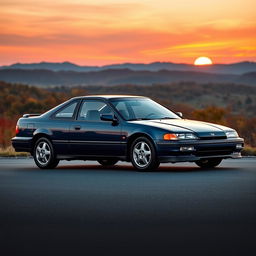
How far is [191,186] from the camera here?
14953mm

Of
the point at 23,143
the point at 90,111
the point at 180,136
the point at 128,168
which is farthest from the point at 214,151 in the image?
the point at 23,143

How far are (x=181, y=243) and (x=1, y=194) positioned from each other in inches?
221

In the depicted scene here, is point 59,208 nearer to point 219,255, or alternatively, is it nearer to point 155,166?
point 219,255

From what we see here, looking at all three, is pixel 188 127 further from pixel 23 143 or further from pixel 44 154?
pixel 23 143

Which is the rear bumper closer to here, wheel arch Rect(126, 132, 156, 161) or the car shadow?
the car shadow

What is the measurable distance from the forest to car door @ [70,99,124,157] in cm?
1576

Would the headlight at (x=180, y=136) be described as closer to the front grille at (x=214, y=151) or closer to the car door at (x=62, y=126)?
the front grille at (x=214, y=151)

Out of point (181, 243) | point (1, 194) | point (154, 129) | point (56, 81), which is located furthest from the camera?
point (56, 81)

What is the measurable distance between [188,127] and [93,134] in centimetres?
215

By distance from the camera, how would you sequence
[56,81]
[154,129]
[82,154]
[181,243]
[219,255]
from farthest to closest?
[56,81] < [82,154] < [154,129] < [181,243] < [219,255]

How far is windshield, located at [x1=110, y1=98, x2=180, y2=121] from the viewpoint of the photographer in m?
18.9

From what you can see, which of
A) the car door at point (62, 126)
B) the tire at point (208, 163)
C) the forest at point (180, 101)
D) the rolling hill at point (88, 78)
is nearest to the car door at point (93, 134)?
the car door at point (62, 126)

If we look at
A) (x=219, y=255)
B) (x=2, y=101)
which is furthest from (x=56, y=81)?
(x=219, y=255)

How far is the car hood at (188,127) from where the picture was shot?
17969mm
